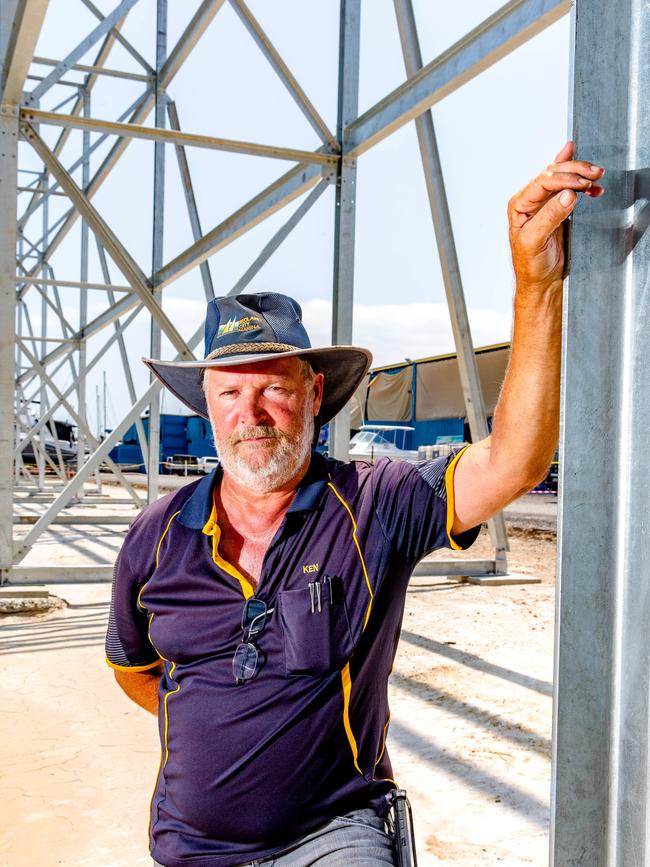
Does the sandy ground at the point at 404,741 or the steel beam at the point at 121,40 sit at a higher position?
the steel beam at the point at 121,40

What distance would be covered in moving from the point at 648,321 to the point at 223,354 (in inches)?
41.2

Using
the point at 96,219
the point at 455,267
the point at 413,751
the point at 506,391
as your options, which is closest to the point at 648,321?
the point at 506,391

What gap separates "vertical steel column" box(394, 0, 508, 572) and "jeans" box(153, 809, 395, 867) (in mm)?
4091

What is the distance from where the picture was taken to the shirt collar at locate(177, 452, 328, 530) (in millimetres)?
1666

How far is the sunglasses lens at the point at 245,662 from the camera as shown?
1.49 metres

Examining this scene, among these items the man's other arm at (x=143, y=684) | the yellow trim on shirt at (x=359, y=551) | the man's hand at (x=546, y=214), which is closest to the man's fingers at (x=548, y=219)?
the man's hand at (x=546, y=214)

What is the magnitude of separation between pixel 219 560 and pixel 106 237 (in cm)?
414

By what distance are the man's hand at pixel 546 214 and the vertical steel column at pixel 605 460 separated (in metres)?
0.04

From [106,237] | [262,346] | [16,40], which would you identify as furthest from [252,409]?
[106,237]

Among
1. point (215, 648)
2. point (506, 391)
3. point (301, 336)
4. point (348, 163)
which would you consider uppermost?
point (348, 163)

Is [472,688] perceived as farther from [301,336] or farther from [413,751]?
[301,336]

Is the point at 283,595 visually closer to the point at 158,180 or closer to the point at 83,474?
the point at 83,474

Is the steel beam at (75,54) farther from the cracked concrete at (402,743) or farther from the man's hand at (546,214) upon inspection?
the man's hand at (546,214)

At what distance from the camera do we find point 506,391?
134 cm
